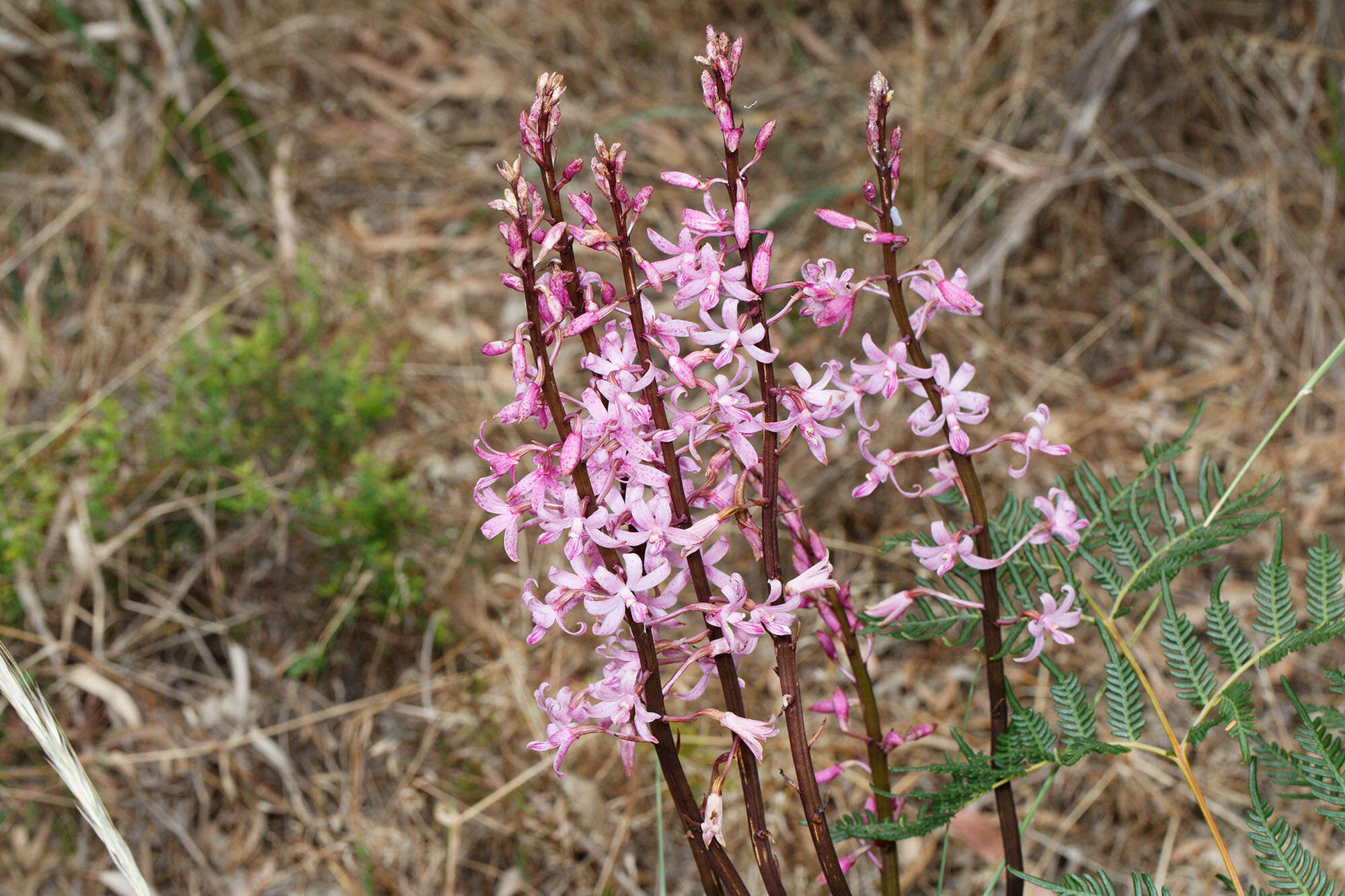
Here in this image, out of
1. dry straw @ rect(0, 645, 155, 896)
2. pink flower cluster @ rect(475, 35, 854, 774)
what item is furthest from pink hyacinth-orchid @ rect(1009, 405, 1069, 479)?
dry straw @ rect(0, 645, 155, 896)

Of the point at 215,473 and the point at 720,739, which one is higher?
the point at 215,473

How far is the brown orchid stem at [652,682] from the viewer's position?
1017 millimetres

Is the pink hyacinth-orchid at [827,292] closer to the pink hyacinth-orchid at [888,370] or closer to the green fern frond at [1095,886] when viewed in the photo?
the pink hyacinth-orchid at [888,370]

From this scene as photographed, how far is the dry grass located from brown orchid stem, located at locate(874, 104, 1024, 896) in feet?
3.60

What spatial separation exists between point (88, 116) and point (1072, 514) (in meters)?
4.39

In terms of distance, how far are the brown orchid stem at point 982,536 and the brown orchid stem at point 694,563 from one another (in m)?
0.28

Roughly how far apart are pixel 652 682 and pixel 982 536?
431 mm

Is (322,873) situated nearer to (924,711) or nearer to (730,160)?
(924,711)

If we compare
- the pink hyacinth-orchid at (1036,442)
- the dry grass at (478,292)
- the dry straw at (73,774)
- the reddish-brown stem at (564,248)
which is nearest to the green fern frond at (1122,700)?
the pink hyacinth-orchid at (1036,442)

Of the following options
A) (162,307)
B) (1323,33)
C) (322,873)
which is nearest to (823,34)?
(1323,33)

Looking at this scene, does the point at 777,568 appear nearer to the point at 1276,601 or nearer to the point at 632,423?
the point at 632,423

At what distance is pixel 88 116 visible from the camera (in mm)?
4262

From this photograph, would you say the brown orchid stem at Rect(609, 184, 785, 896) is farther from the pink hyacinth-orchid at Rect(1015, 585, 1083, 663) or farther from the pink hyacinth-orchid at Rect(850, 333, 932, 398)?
the pink hyacinth-orchid at Rect(1015, 585, 1083, 663)

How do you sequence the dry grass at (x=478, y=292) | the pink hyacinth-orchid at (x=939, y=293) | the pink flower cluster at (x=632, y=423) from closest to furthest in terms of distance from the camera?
the pink flower cluster at (x=632, y=423) < the pink hyacinth-orchid at (x=939, y=293) < the dry grass at (x=478, y=292)
